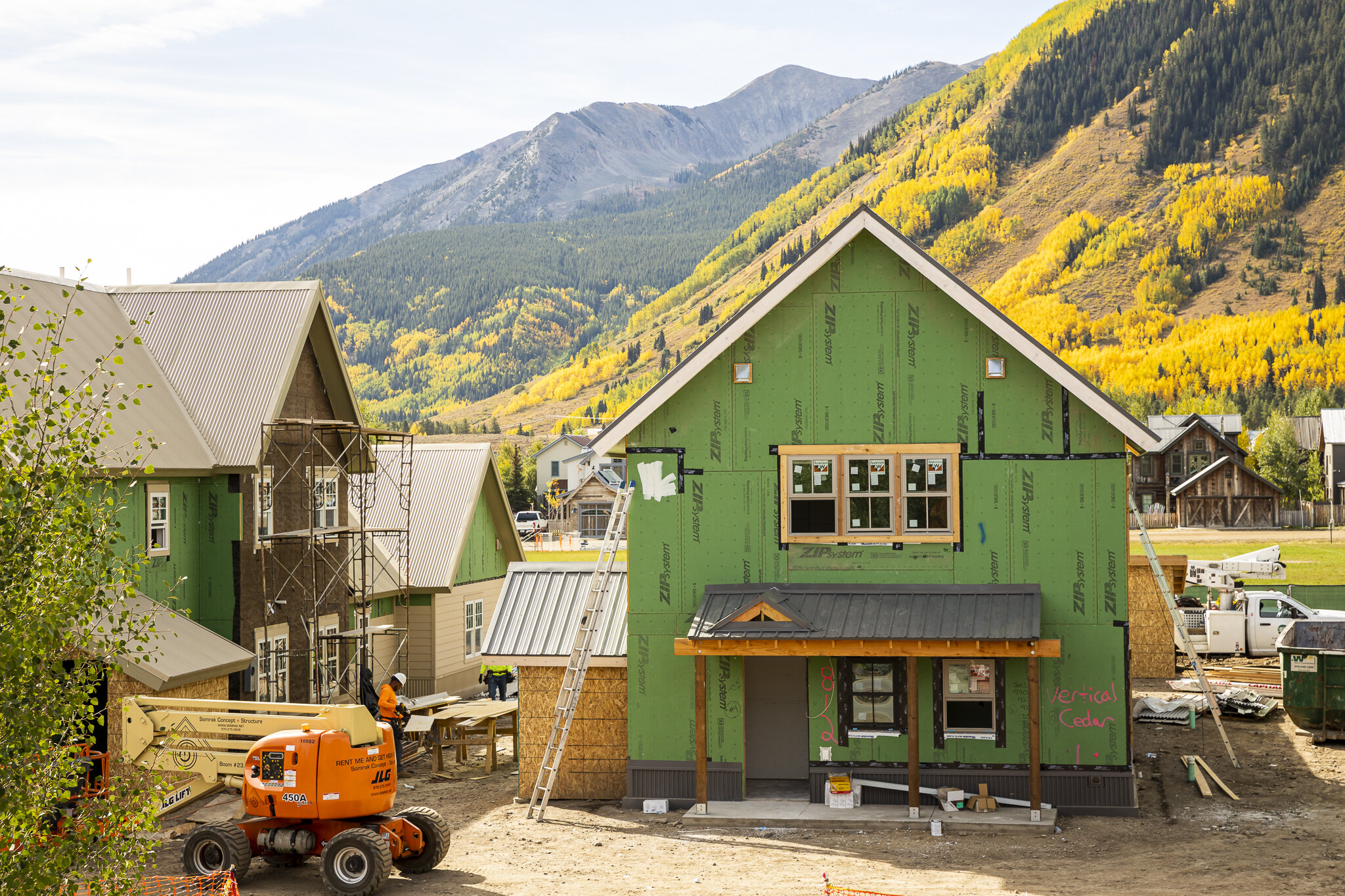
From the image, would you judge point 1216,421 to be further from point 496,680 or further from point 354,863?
point 354,863

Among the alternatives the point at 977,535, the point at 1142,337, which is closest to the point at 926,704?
the point at 977,535

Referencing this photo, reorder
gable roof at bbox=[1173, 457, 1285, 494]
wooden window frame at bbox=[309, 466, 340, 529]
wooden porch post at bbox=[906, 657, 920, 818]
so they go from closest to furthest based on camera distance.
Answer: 1. wooden porch post at bbox=[906, 657, 920, 818]
2. wooden window frame at bbox=[309, 466, 340, 529]
3. gable roof at bbox=[1173, 457, 1285, 494]

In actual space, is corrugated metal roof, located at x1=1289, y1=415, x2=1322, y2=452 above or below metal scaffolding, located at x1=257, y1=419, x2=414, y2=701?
above

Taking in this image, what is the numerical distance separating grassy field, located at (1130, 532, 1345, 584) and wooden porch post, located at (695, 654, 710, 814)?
1336 inches

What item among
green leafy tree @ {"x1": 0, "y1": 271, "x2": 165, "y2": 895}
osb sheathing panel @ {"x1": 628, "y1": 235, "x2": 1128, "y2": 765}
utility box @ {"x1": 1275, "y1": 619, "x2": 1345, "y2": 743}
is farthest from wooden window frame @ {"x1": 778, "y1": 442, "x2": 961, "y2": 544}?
green leafy tree @ {"x1": 0, "y1": 271, "x2": 165, "y2": 895}

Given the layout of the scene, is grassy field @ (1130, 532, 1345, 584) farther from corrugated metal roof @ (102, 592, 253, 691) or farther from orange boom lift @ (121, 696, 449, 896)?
orange boom lift @ (121, 696, 449, 896)

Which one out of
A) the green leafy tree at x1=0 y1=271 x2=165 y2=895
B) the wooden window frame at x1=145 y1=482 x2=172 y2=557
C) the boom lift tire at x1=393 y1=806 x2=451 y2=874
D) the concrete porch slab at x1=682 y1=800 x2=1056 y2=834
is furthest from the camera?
the wooden window frame at x1=145 y1=482 x2=172 y2=557

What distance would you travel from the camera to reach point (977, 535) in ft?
62.0

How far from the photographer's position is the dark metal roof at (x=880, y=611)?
1761 cm

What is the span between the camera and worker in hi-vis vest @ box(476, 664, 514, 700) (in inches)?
1145

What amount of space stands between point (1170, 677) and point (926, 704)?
1624 centimetres

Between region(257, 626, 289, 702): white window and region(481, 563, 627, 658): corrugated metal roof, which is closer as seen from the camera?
region(481, 563, 627, 658): corrugated metal roof

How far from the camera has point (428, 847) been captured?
15477 millimetres

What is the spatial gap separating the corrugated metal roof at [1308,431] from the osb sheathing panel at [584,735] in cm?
10990
